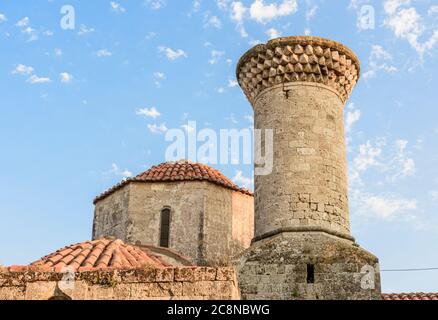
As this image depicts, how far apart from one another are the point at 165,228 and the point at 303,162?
15.4ft

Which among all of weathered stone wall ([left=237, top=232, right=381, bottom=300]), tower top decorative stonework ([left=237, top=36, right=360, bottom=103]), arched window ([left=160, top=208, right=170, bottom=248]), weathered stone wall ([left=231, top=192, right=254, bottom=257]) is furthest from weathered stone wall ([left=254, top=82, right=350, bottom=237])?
arched window ([left=160, top=208, right=170, bottom=248])

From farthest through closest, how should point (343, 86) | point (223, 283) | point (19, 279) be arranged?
point (343, 86)
point (19, 279)
point (223, 283)

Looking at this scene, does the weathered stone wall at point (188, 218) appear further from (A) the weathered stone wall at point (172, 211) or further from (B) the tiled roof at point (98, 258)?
(B) the tiled roof at point (98, 258)

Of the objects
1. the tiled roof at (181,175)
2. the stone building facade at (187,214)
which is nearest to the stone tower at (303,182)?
the tiled roof at (181,175)

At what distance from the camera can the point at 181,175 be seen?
14.0 meters

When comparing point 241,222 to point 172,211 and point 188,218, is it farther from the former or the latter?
point 172,211

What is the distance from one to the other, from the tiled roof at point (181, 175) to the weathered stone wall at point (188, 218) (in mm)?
113

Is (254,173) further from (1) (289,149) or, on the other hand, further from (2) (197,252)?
(2) (197,252)

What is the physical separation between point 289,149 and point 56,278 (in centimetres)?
551

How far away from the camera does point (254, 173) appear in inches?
428

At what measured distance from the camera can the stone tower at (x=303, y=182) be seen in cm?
952

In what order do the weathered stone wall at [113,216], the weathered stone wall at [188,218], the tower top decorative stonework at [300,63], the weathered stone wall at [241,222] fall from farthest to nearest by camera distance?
the weathered stone wall at [241,222] < the weathered stone wall at [113,216] < the weathered stone wall at [188,218] < the tower top decorative stonework at [300,63]

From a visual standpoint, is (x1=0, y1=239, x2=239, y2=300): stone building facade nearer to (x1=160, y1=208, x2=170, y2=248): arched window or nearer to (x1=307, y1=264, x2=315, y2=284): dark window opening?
(x1=307, y1=264, x2=315, y2=284): dark window opening

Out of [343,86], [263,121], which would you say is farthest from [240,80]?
[343,86]
